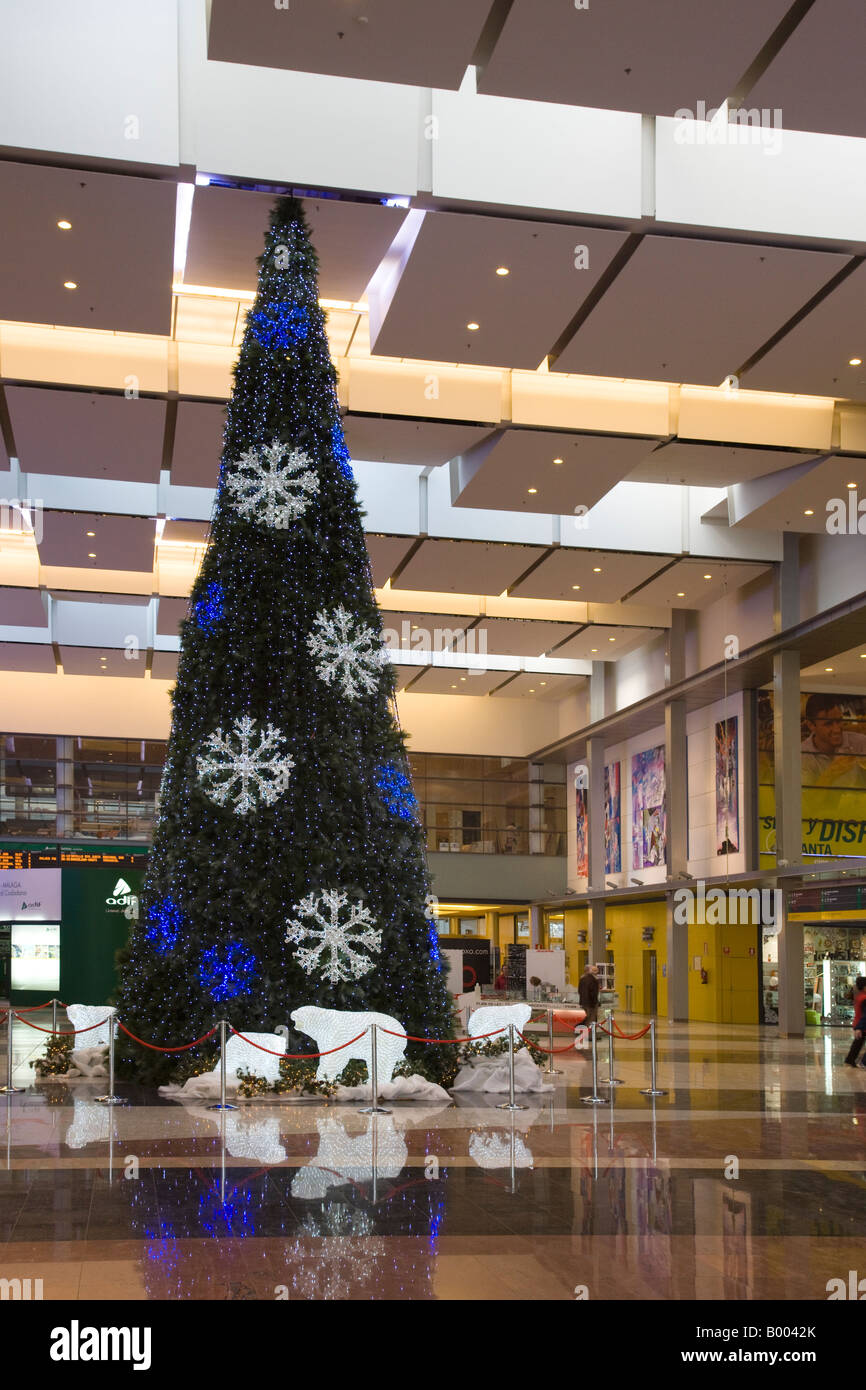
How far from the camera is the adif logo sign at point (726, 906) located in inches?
1124

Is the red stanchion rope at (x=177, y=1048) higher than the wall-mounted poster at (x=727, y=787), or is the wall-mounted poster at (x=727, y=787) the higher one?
the wall-mounted poster at (x=727, y=787)

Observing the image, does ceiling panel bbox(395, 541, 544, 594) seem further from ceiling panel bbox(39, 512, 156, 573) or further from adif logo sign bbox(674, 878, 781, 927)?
adif logo sign bbox(674, 878, 781, 927)

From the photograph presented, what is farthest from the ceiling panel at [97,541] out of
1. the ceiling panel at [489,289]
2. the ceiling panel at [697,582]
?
the ceiling panel at [697,582]

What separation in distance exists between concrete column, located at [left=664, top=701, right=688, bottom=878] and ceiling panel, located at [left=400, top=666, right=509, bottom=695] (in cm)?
659

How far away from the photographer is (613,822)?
125 feet

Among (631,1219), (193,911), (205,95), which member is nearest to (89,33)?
(205,95)

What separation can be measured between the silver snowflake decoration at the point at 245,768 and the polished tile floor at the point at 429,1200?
276 cm

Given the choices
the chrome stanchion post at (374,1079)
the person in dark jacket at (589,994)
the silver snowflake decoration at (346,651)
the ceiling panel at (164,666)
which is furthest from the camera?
the ceiling panel at (164,666)

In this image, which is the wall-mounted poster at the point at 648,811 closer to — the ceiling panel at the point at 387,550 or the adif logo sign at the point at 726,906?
the adif logo sign at the point at 726,906

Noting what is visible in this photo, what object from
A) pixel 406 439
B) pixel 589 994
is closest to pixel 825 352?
pixel 406 439

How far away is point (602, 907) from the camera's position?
38.3 m

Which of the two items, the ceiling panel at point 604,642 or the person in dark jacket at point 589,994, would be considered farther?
the ceiling panel at point 604,642

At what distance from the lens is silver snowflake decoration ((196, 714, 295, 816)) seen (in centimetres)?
1192
